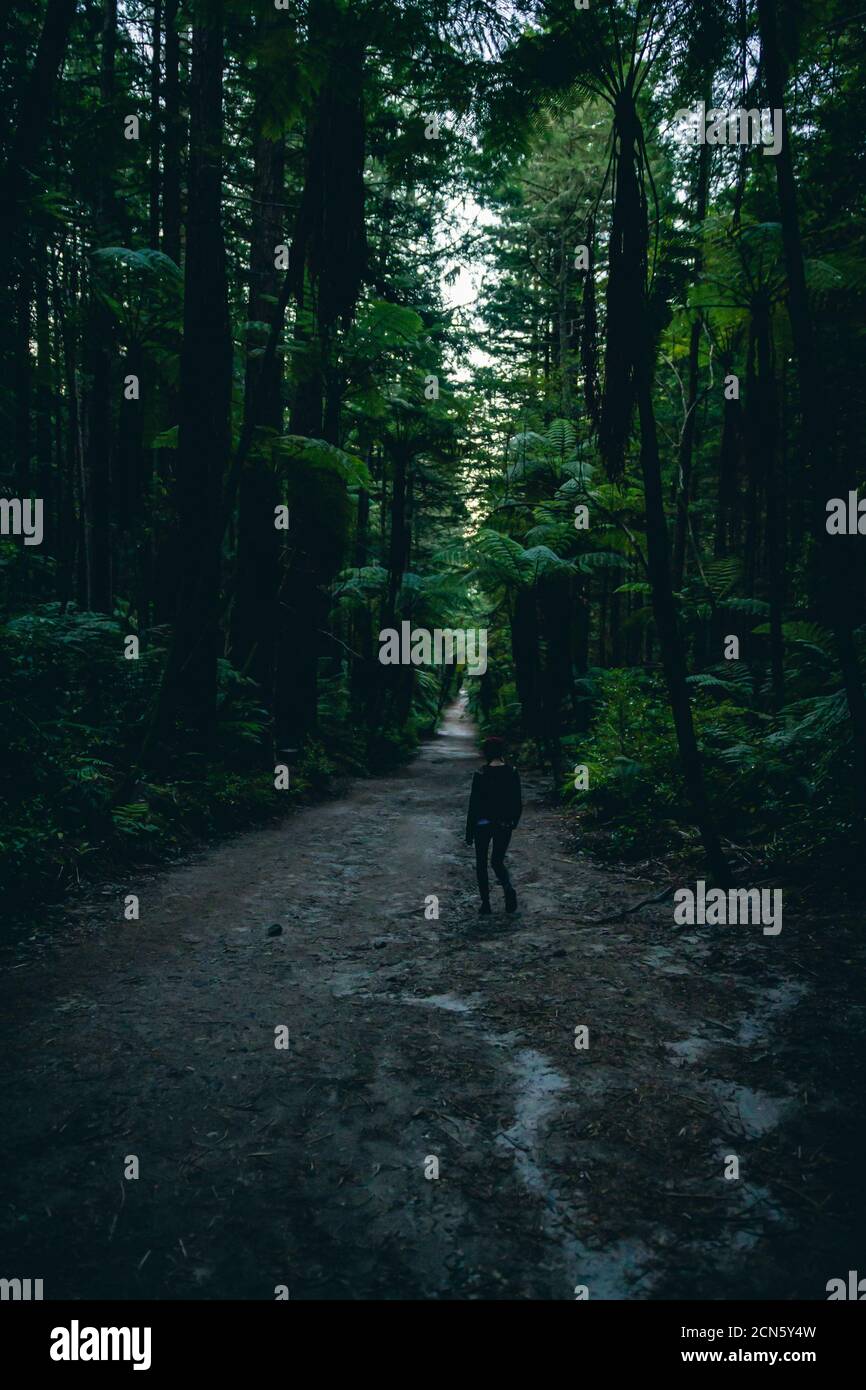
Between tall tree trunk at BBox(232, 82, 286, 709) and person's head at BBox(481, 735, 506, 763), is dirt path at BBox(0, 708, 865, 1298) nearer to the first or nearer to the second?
person's head at BBox(481, 735, 506, 763)

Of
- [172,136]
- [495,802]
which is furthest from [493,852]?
[172,136]

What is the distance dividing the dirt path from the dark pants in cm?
48

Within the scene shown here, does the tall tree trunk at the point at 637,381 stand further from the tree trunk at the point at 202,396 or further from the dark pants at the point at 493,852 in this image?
the tree trunk at the point at 202,396

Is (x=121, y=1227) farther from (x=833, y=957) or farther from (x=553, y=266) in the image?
(x=553, y=266)

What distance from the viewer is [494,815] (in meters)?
6.79

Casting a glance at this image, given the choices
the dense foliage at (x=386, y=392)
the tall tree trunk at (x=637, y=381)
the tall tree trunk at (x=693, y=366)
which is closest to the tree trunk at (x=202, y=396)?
the dense foliage at (x=386, y=392)

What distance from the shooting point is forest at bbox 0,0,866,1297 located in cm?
586

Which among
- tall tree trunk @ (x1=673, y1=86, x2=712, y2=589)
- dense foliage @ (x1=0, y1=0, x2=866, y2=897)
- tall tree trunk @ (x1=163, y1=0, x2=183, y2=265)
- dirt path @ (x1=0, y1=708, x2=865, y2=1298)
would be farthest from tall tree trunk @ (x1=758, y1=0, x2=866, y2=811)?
tall tree trunk @ (x1=163, y1=0, x2=183, y2=265)

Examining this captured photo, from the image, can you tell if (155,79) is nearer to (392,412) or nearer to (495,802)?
(392,412)

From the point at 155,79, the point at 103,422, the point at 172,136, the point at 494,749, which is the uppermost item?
the point at 155,79

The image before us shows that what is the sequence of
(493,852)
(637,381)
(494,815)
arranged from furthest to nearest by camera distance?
1. (494,815)
2. (493,852)
3. (637,381)

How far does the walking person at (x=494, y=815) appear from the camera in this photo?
6.68 meters

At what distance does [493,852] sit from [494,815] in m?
0.36
